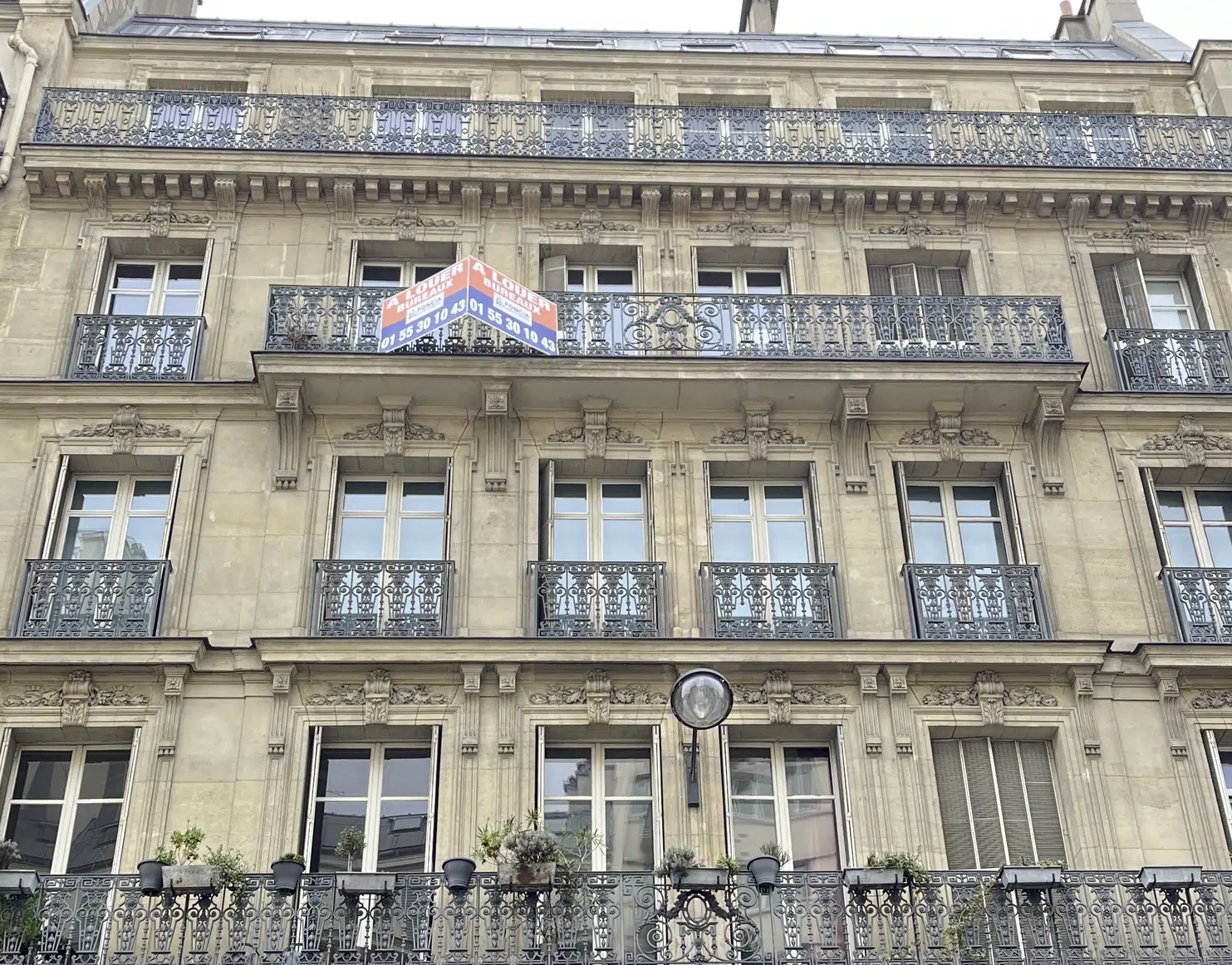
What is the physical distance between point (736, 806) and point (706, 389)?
406cm

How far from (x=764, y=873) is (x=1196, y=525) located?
6340mm

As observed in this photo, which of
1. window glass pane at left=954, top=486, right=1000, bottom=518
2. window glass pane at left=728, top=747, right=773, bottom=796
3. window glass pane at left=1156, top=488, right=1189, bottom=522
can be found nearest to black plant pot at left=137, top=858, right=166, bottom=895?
window glass pane at left=728, top=747, right=773, bottom=796

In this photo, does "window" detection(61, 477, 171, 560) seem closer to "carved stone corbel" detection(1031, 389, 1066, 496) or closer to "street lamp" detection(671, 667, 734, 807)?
"street lamp" detection(671, 667, 734, 807)

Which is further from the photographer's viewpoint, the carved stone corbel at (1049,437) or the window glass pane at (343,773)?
the carved stone corbel at (1049,437)

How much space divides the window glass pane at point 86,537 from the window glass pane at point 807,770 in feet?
21.6

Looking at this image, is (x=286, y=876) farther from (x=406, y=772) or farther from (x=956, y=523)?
(x=956, y=523)

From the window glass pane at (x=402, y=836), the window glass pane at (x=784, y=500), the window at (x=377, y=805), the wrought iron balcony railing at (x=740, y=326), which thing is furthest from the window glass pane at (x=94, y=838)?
the window glass pane at (x=784, y=500)

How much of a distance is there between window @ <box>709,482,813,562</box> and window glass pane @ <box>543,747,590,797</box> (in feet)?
7.77

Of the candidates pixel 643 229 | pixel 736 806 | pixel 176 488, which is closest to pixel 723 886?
pixel 736 806

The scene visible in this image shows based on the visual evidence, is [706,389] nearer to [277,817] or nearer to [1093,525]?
[1093,525]

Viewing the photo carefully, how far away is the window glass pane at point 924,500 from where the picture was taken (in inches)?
565

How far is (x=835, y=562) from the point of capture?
44.6 ft

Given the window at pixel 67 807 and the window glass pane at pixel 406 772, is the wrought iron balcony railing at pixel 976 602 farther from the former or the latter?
the window at pixel 67 807

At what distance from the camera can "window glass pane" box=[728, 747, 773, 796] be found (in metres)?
12.6
